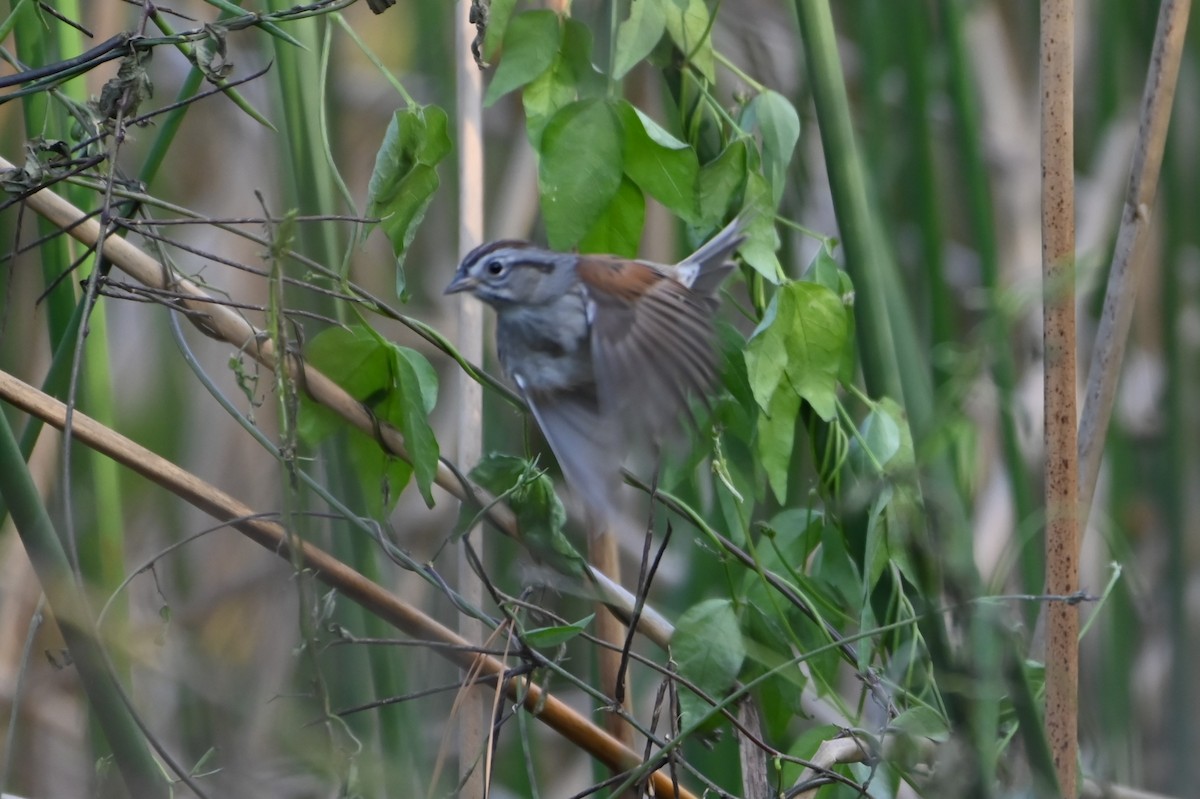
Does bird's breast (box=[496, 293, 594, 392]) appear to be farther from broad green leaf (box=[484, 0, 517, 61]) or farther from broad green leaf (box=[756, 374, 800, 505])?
broad green leaf (box=[484, 0, 517, 61])

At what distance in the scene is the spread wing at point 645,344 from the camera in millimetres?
1333

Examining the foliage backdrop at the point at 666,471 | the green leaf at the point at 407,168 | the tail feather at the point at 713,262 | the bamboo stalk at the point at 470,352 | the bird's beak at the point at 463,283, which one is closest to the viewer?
the foliage backdrop at the point at 666,471

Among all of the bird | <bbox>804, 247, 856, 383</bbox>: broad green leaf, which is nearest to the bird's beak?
the bird

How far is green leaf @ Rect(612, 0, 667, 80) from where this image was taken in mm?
1148

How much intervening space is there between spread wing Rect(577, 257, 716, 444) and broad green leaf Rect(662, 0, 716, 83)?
30 centimetres

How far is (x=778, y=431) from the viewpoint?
4.09ft

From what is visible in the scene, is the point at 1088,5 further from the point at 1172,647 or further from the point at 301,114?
the point at 301,114

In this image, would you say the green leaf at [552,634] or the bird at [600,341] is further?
the bird at [600,341]

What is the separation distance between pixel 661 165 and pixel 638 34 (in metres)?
0.13

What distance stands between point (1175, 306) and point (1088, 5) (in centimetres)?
90

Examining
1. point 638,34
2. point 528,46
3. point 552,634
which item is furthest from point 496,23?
point 552,634

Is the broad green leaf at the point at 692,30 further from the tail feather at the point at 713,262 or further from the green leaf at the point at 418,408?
the green leaf at the point at 418,408

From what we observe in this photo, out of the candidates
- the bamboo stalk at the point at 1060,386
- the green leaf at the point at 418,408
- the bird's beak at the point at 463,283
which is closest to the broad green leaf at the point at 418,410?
the green leaf at the point at 418,408

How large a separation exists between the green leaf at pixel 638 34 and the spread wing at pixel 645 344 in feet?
1.16
